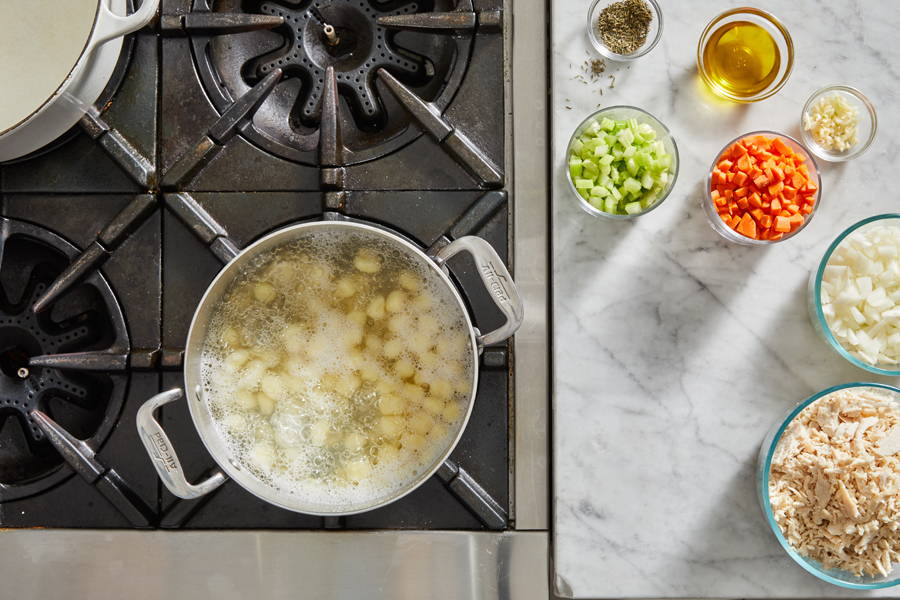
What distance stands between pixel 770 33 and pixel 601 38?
219 millimetres

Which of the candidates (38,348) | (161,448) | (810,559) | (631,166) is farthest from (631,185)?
(38,348)

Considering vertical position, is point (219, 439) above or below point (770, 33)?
below

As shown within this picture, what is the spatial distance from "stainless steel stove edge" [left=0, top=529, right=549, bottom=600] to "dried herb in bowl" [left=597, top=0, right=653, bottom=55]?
626 millimetres

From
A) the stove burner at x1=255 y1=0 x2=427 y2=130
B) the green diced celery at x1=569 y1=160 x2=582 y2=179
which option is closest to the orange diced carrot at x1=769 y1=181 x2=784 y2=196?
the green diced celery at x1=569 y1=160 x2=582 y2=179

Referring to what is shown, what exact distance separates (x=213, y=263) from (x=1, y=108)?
1.03ft

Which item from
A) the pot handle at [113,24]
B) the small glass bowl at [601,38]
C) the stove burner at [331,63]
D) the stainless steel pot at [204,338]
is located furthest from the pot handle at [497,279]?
the pot handle at [113,24]

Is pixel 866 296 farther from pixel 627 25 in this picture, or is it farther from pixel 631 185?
pixel 627 25

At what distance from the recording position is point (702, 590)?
35.7 inches

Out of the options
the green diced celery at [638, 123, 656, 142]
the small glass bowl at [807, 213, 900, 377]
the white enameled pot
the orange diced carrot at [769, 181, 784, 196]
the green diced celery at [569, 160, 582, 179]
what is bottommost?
the small glass bowl at [807, 213, 900, 377]

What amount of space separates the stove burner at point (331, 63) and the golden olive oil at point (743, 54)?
32cm

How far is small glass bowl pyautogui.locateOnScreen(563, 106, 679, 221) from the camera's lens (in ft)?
2.88

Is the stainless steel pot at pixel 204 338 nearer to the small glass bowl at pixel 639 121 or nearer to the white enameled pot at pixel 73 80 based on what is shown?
the small glass bowl at pixel 639 121

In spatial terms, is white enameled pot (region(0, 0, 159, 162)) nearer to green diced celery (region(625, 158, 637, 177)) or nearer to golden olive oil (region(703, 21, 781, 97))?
green diced celery (region(625, 158, 637, 177))

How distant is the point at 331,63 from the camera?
37.9 inches
